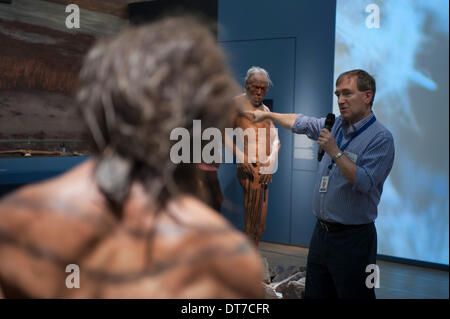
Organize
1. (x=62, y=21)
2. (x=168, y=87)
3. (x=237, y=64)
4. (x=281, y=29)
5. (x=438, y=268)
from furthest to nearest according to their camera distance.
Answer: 1. (x=62, y=21)
2. (x=237, y=64)
3. (x=281, y=29)
4. (x=438, y=268)
5. (x=168, y=87)

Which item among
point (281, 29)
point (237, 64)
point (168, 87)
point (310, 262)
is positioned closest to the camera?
point (168, 87)

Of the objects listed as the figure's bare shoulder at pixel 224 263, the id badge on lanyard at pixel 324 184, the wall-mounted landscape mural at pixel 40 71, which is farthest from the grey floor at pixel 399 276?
the figure's bare shoulder at pixel 224 263

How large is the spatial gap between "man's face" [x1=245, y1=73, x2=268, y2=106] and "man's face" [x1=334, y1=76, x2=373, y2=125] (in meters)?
1.64

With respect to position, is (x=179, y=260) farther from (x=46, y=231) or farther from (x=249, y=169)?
(x=249, y=169)

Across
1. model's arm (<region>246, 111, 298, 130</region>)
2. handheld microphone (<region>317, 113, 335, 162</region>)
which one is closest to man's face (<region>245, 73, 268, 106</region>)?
model's arm (<region>246, 111, 298, 130</region>)

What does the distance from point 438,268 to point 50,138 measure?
5017 mm

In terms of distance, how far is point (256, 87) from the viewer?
4504 mm

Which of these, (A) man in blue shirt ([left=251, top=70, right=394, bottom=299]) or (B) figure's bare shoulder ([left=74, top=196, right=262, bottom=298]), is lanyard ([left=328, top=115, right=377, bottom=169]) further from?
(B) figure's bare shoulder ([left=74, top=196, right=262, bottom=298])

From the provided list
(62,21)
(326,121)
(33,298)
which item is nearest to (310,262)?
(326,121)

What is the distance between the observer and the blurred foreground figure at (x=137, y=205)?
77 cm

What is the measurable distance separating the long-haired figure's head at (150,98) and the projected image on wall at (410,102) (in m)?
4.75

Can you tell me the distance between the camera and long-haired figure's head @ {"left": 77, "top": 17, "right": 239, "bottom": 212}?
789 millimetres

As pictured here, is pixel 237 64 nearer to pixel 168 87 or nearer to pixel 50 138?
pixel 50 138

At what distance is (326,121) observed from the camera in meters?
3.05
